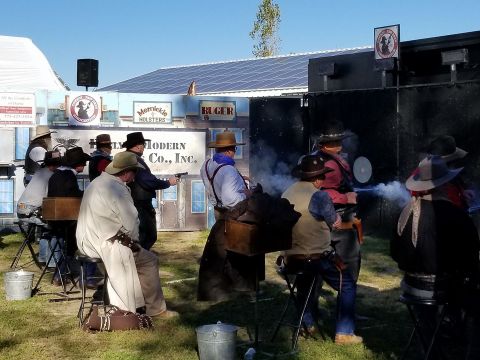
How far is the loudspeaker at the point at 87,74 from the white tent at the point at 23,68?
4.02 feet

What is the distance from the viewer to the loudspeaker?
15984 mm

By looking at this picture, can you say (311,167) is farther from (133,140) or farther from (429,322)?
(133,140)

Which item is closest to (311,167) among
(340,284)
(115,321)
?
(340,284)

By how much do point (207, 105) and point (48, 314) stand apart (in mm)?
7525

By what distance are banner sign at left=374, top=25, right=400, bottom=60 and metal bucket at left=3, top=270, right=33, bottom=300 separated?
7.91m

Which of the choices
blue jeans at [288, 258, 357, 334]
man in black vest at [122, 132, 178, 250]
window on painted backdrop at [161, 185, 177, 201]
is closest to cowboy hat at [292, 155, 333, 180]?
blue jeans at [288, 258, 357, 334]

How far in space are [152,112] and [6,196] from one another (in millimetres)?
3055

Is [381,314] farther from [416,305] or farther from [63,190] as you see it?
[63,190]

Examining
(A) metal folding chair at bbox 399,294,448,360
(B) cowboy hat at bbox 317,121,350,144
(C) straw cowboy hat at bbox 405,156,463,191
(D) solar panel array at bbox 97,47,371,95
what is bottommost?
(A) metal folding chair at bbox 399,294,448,360

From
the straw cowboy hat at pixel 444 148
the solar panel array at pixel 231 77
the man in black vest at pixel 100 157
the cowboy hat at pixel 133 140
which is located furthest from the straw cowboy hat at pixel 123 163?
the solar panel array at pixel 231 77

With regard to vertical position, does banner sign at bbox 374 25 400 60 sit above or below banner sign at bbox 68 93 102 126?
above

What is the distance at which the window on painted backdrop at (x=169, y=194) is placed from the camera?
14883mm

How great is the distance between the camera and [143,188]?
29.9 feet

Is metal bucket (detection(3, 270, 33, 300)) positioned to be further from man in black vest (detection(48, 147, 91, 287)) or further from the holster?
the holster
